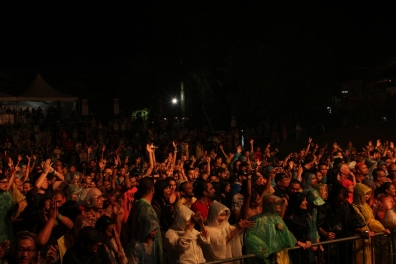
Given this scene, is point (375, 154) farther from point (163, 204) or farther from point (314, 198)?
point (163, 204)

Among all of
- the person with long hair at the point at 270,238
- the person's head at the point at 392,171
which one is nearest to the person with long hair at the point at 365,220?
the person with long hair at the point at 270,238

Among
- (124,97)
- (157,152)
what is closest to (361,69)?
(124,97)

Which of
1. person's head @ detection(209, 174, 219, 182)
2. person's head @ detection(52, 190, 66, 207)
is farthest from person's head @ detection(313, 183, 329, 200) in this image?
person's head @ detection(52, 190, 66, 207)

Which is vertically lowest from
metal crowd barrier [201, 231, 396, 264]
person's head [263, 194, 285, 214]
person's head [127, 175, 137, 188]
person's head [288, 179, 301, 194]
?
metal crowd barrier [201, 231, 396, 264]

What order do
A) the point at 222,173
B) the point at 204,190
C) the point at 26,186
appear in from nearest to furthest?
the point at 204,190 → the point at 26,186 → the point at 222,173

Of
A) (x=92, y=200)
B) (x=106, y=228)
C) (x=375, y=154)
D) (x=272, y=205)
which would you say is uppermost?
(x=375, y=154)

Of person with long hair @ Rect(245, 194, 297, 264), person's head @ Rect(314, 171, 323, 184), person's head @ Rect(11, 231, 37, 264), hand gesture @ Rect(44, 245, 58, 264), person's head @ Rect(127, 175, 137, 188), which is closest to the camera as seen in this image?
person's head @ Rect(11, 231, 37, 264)

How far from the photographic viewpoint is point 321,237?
754 cm

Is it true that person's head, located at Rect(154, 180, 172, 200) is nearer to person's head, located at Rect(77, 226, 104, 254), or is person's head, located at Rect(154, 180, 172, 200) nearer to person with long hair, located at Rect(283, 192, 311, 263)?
person with long hair, located at Rect(283, 192, 311, 263)

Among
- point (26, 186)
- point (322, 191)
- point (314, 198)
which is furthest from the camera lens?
point (26, 186)

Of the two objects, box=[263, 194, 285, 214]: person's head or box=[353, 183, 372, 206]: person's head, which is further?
box=[353, 183, 372, 206]: person's head

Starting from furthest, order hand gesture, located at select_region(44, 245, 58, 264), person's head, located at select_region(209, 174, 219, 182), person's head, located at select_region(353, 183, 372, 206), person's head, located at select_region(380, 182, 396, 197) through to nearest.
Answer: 1. person's head, located at select_region(209, 174, 219, 182)
2. person's head, located at select_region(380, 182, 396, 197)
3. person's head, located at select_region(353, 183, 372, 206)
4. hand gesture, located at select_region(44, 245, 58, 264)

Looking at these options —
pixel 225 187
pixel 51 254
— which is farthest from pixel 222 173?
pixel 51 254

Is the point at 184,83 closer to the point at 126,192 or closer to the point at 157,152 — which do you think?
the point at 157,152
